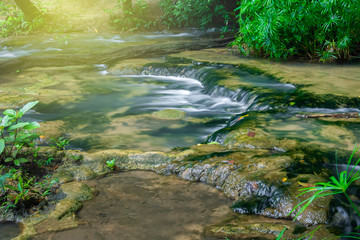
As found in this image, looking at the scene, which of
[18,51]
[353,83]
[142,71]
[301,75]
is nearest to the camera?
[353,83]

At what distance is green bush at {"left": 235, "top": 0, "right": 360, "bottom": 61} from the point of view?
20.6ft

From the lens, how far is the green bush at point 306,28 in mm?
6277

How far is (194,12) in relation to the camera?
12.9 metres

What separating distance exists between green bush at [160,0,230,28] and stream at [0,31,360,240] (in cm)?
269

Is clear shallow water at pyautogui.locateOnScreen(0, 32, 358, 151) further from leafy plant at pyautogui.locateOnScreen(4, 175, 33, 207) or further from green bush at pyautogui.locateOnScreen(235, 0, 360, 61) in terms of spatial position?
leafy plant at pyautogui.locateOnScreen(4, 175, 33, 207)

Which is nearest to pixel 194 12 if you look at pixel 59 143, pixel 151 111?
pixel 151 111

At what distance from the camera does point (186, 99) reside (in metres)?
6.06

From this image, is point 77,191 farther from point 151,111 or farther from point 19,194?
point 151,111

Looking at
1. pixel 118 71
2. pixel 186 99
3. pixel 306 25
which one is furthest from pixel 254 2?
pixel 118 71

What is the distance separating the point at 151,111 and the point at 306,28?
336 cm

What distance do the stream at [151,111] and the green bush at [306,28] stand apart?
545 mm

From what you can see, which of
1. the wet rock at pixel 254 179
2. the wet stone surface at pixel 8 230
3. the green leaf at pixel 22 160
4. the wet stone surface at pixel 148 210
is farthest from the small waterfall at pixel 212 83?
the wet stone surface at pixel 8 230

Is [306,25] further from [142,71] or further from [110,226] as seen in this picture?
[110,226]

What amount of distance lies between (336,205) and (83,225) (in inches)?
63.6
